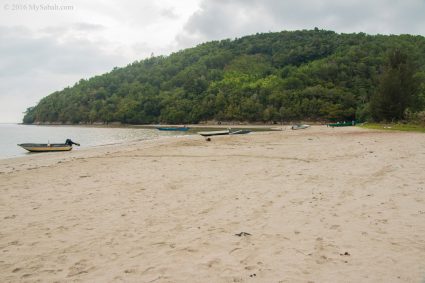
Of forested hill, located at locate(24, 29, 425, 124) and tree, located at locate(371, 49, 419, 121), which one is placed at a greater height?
forested hill, located at locate(24, 29, 425, 124)

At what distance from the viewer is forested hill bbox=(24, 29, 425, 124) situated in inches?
4486

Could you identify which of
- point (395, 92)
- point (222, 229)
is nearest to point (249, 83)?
point (395, 92)

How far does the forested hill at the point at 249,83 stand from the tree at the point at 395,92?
108 ft

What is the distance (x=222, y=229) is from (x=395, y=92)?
176 ft

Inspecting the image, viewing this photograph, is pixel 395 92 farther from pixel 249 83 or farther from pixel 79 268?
pixel 249 83

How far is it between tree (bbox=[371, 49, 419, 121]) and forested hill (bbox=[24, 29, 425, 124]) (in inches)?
1297

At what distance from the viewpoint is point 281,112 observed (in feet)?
376

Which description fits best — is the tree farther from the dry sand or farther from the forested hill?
the dry sand

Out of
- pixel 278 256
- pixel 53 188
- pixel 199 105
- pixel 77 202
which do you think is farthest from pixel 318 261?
pixel 199 105

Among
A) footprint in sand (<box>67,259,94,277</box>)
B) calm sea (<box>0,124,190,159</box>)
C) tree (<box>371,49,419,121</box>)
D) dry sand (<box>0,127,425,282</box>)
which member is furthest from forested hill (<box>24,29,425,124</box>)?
footprint in sand (<box>67,259,94,277</box>)

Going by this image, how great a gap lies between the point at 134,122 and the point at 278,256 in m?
151

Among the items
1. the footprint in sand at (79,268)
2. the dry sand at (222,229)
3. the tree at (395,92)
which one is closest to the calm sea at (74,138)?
the dry sand at (222,229)

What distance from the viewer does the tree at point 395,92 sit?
4903 centimetres

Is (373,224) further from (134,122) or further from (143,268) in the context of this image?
(134,122)
